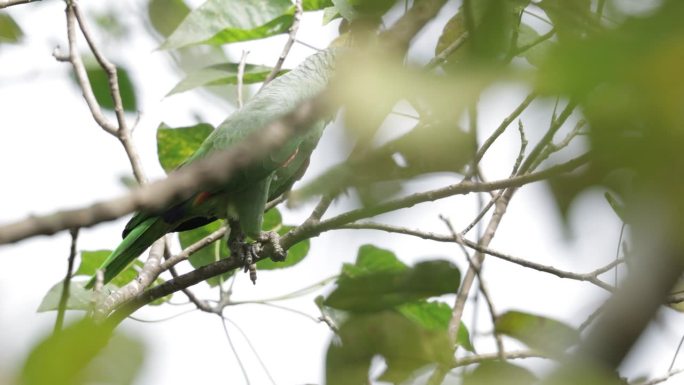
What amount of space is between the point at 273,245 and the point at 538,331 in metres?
2.04

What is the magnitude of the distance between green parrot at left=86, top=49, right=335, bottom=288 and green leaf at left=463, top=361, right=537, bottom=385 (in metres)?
2.16

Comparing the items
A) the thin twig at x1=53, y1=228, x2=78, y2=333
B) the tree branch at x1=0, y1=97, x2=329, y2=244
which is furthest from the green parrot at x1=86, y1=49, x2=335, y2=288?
the tree branch at x1=0, y1=97, x2=329, y2=244

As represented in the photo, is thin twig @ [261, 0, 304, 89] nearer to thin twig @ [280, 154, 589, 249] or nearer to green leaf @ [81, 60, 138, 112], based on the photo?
green leaf @ [81, 60, 138, 112]

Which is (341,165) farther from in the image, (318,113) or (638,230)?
(638,230)

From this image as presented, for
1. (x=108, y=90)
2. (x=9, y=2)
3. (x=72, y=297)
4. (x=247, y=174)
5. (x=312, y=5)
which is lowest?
(x=72, y=297)

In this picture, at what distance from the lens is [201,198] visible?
9.59 feet

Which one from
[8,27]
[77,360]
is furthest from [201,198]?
[77,360]

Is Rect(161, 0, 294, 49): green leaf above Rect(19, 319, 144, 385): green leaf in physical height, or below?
above

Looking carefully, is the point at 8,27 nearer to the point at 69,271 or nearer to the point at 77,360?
the point at 69,271

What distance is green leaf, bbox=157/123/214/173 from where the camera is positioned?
3164 millimetres

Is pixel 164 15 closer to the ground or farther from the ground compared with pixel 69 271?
farther from the ground

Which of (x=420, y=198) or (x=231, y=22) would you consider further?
(x=231, y=22)

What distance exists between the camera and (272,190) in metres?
3.26

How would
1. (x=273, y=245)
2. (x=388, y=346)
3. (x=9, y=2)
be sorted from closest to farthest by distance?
(x=388, y=346) < (x=9, y=2) < (x=273, y=245)
